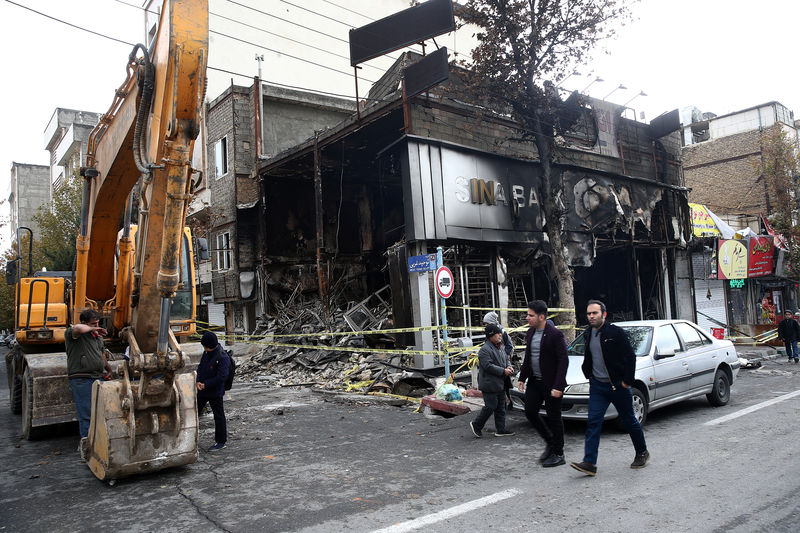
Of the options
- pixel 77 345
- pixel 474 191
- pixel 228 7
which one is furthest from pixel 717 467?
pixel 228 7

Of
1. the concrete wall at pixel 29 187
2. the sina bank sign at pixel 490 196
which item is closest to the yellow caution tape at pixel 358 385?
the sina bank sign at pixel 490 196

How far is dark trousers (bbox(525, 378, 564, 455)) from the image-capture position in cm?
580

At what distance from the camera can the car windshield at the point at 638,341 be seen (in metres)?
7.92

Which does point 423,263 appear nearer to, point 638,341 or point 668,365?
point 638,341

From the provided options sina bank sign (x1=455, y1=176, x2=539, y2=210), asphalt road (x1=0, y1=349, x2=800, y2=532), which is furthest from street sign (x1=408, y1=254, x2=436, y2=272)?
asphalt road (x1=0, y1=349, x2=800, y2=532)

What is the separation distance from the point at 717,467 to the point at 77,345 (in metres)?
7.49

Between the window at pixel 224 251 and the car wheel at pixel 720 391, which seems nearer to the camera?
the car wheel at pixel 720 391

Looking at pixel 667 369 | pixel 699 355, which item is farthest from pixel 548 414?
pixel 699 355

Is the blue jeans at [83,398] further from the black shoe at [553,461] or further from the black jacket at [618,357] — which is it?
the black jacket at [618,357]

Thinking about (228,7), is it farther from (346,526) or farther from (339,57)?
(346,526)

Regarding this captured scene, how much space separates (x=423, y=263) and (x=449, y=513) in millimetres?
7586

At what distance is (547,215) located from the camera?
1261cm

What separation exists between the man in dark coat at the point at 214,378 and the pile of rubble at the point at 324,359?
4833 millimetres

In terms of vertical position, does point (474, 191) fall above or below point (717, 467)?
above
